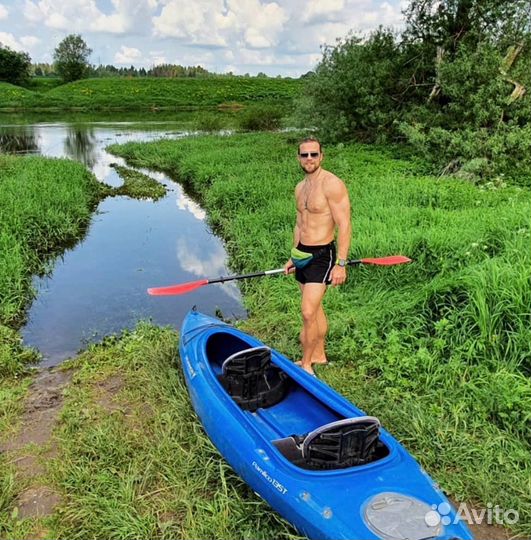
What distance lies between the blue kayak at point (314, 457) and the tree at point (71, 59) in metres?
74.8

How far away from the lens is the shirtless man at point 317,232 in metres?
4.14

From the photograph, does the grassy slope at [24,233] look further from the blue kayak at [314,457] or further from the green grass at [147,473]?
the blue kayak at [314,457]

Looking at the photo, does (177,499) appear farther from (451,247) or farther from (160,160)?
(160,160)

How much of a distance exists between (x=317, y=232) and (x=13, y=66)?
67.2 meters

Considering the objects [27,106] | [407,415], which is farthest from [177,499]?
[27,106]

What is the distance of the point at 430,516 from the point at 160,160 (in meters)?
17.6

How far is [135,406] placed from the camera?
14.0 ft

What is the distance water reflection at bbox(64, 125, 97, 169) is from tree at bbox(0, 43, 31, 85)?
3516 cm

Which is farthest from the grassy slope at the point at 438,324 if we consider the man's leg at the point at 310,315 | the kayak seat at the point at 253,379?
the kayak seat at the point at 253,379

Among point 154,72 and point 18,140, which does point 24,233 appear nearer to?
point 18,140

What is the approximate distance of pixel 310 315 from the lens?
4379mm

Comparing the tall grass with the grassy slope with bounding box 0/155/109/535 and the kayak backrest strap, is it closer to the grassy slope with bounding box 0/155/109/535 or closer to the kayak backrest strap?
the grassy slope with bounding box 0/155/109/535

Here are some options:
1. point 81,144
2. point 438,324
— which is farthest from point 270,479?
point 81,144

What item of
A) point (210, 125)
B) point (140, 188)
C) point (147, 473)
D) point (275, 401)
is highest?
point (210, 125)
